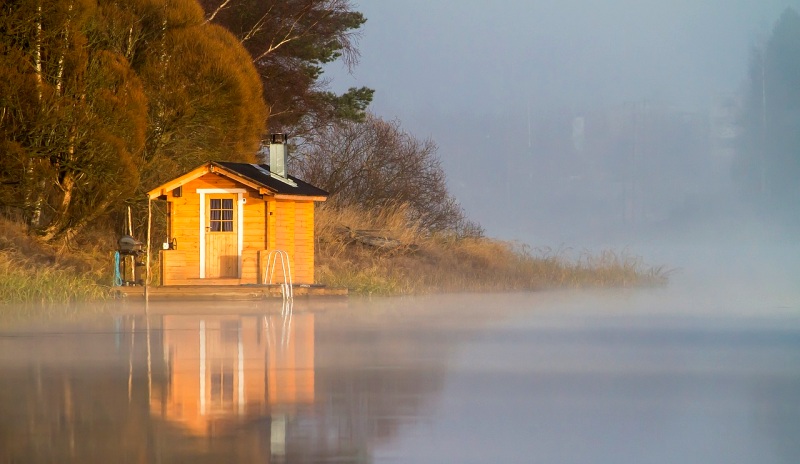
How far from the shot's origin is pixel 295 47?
41594 mm

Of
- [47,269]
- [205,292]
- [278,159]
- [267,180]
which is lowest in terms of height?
[205,292]

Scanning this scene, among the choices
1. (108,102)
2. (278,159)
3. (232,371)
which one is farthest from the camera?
(278,159)

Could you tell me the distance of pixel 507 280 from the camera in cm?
3853

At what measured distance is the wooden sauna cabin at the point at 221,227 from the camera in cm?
2920

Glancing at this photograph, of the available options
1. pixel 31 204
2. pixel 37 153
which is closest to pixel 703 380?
pixel 37 153

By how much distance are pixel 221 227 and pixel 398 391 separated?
758 inches

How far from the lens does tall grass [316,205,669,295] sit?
114ft

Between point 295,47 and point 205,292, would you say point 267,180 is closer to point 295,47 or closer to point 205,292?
point 205,292

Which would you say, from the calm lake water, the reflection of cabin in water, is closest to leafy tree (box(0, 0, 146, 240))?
the calm lake water

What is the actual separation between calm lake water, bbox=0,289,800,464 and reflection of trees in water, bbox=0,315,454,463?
0.8 inches

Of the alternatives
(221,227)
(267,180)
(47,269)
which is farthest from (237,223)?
(47,269)

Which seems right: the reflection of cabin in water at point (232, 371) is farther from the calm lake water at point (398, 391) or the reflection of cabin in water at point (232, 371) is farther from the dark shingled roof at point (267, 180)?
the dark shingled roof at point (267, 180)

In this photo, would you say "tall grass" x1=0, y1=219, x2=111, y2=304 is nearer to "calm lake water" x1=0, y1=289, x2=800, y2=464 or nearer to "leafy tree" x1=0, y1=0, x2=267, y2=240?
"leafy tree" x1=0, y1=0, x2=267, y2=240

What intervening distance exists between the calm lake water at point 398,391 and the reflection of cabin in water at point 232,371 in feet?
0.08
